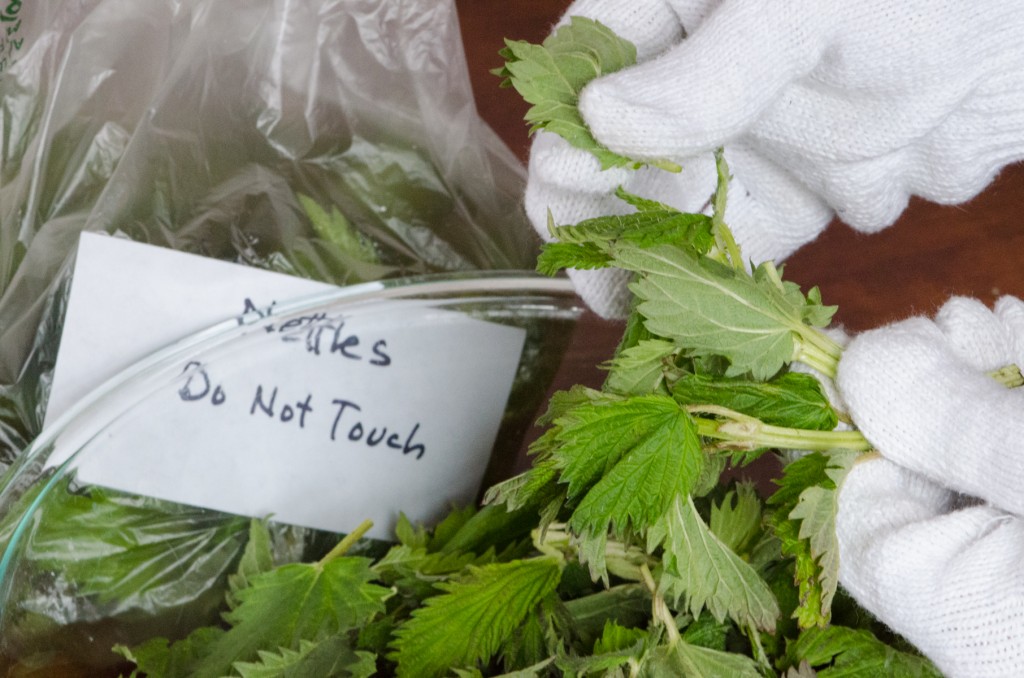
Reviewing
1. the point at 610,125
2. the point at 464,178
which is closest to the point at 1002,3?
the point at 610,125

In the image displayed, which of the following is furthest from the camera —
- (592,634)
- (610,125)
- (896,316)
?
(896,316)

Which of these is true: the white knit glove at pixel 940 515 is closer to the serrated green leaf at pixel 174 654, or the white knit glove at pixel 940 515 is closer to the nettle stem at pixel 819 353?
the nettle stem at pixel 819 353

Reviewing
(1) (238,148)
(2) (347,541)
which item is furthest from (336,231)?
(2) (347,541)

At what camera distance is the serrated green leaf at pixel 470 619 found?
0.47m

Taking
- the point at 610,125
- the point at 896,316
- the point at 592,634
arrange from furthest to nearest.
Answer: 1. the point at 896,316
2. the point at 592,634
3. the point at 610,125

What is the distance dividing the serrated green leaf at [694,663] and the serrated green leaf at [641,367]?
132 mm

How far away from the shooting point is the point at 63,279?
558 mm

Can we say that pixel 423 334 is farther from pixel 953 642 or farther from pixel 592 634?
pixel 953 642

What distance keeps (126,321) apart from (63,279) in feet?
0.16

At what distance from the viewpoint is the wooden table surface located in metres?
0.59

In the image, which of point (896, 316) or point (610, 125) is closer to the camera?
point (610, 125)

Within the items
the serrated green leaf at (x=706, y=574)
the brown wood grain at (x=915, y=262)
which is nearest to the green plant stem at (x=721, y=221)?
the serrated green leaf at (x=706, y=574)

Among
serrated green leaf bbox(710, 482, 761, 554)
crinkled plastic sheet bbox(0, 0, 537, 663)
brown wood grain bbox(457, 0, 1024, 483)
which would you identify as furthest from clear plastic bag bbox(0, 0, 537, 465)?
serrated green leaf bbox(710, 482, 761, 554)

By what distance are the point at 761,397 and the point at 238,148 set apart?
39 centimetres
